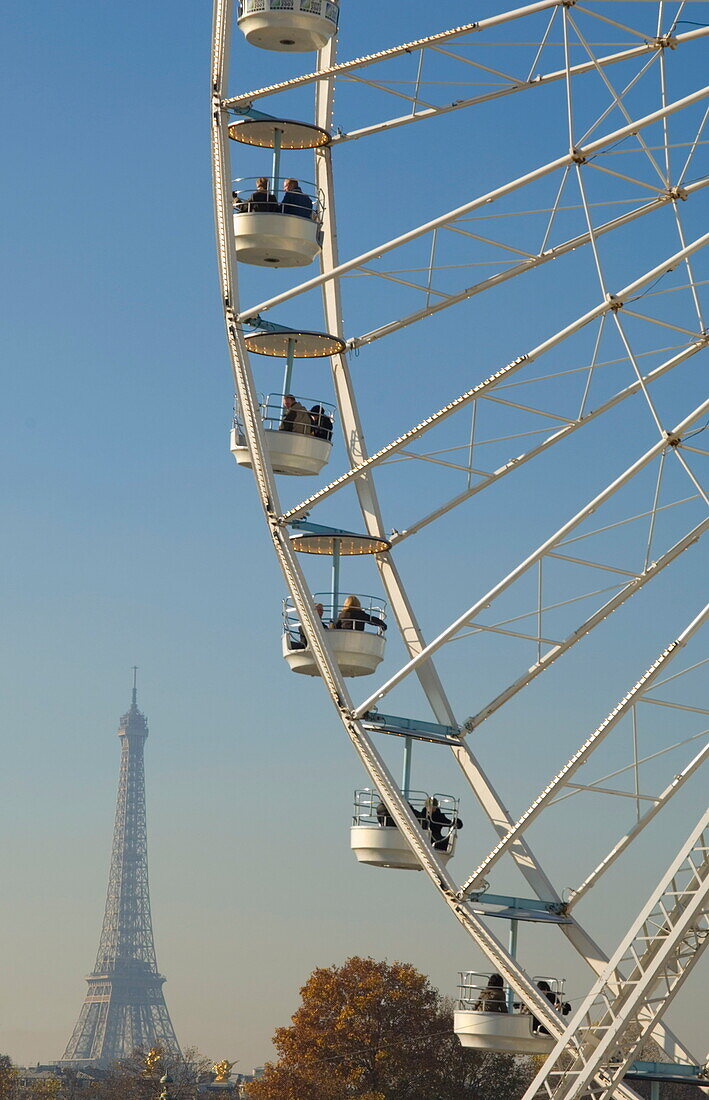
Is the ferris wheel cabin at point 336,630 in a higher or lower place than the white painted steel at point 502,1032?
higher

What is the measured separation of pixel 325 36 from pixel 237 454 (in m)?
7.62

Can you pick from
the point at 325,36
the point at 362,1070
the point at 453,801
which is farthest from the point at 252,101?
the point at 362,1070

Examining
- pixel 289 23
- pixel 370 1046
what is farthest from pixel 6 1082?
pixel 289 23

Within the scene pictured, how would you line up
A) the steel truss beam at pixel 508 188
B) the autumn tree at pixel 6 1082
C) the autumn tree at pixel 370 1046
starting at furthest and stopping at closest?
1. the autumn tree at pixel 6 1082
2. the autumn tree at pixel 370 1046
3. the steel truss beam at pixel 508 188

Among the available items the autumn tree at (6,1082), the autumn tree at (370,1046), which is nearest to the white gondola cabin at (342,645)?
the autumn tree at (370,1046)

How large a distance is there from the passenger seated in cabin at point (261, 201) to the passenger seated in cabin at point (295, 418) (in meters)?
3.36

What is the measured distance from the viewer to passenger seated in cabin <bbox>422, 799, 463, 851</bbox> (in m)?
34.4

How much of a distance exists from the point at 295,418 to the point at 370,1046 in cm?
4271

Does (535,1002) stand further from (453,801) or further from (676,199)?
(676,199)

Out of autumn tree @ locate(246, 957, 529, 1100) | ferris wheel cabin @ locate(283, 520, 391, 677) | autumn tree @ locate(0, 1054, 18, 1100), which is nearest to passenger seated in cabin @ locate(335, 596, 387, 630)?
ferris wheel cabin @ locate(283, 520, 391, 677)

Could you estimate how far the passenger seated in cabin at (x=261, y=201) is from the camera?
32938 mm

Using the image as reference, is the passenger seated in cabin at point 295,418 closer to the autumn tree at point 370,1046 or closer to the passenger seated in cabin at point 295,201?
the passenger seated in cabin at point 295,201

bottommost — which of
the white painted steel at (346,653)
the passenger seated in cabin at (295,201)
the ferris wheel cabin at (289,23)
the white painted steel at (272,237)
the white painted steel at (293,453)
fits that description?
the white painted steel at (346,653)

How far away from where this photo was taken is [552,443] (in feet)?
109
